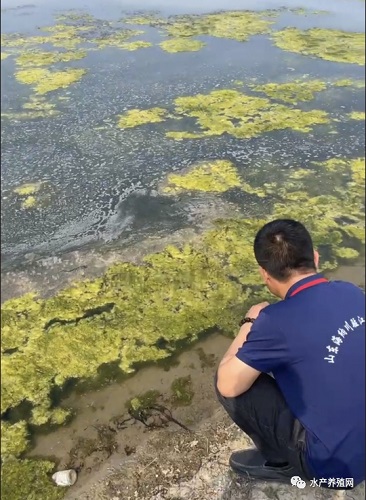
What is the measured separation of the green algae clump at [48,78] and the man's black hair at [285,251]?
10957 millimetres

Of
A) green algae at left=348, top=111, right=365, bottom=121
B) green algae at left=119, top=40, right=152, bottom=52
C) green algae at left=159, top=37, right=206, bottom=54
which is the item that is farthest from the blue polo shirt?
green algae at left=119, top=40, right=152, bottom=52

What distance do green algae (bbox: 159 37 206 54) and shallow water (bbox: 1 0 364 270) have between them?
0.35 m

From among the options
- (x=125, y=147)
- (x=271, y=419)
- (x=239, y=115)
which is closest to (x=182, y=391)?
(x=271, y=419)

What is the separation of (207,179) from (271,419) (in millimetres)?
5966

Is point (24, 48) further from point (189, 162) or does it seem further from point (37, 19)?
point (189, 162)

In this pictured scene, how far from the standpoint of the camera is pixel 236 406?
9.72 ft

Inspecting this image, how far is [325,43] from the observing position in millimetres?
15922

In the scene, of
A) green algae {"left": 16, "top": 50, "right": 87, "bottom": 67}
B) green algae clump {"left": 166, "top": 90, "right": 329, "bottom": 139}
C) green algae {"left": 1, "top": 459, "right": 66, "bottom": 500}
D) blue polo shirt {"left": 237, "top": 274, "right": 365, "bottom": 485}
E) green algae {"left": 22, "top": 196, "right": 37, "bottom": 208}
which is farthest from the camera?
green algae {"left": 16, "top": 50, "right": 87, "bottom": 67}

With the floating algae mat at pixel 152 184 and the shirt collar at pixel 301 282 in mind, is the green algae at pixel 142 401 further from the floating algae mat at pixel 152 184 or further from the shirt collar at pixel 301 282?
the shirt collar at pixel 301 282

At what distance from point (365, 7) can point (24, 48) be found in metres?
16.6

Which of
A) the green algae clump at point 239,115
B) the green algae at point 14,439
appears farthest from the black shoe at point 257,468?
the green algae clump at point 239,115

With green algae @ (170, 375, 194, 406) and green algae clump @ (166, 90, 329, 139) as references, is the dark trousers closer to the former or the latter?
green algae @ (170, 375, 194, 406)

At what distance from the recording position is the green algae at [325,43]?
14.6 metres

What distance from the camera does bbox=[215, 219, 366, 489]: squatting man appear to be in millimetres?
2264
